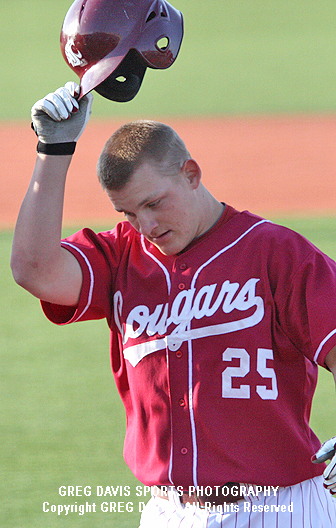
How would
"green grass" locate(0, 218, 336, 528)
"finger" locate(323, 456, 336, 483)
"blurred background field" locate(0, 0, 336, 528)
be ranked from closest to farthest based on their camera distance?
1. "finger" locate(323, 456, 336, 483)
2. "green grass" locate(0, 218, 336, 528)
3. "blurred background field" locate(0, 0, 336, 528)

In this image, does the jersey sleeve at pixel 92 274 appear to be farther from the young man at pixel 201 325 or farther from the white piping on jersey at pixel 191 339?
the white piping on jersey at pixel 191 339

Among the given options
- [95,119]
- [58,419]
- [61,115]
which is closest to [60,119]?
[61,115]

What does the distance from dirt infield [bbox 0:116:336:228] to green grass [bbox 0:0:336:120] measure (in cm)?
172

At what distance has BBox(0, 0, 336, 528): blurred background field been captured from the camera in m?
3.69

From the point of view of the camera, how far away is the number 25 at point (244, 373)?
73.3 inches

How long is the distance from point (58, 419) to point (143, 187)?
8.64ft

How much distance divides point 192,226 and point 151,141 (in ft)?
0.80

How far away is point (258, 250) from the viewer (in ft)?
6.23

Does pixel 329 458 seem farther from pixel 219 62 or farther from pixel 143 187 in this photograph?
pixel 219 62

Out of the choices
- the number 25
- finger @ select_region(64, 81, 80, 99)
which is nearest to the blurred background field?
the number 25

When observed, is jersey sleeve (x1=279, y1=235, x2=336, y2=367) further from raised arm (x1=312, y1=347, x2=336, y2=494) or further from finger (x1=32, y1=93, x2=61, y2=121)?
finger (x1=32, y1=93, x2=61, y2=121)

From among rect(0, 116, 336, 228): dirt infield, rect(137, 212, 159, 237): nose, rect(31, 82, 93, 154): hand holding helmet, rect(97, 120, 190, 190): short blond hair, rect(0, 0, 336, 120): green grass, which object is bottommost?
rect(137, 212, 159, 237): nose

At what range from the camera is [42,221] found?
6.28 feet

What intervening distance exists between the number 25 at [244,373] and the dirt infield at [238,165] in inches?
298
